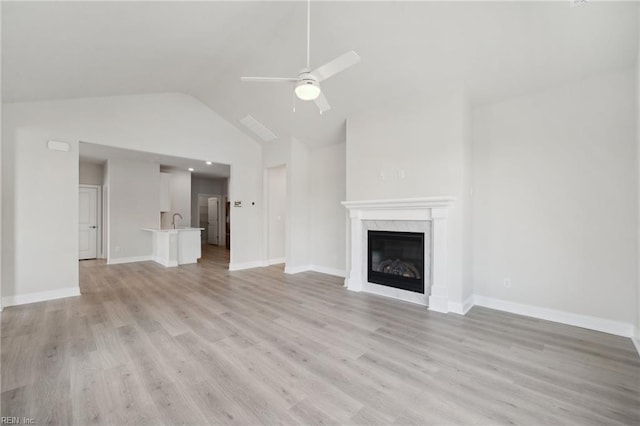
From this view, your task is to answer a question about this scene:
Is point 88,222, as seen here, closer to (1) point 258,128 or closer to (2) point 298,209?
(1) point 258,128

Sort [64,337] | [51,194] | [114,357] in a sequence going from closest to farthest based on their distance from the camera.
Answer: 1. [114,357]
2. [64,337]
3. [51,194]

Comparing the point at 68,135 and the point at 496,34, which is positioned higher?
the point at 496,34

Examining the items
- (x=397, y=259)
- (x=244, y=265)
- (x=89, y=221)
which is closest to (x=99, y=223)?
(x=89, y=221)

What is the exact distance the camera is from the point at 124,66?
11.6 feet

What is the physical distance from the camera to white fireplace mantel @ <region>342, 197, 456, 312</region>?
364cm

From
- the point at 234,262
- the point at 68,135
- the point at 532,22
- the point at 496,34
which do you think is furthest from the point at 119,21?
the point at 234,262

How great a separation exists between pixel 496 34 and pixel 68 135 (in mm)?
6102

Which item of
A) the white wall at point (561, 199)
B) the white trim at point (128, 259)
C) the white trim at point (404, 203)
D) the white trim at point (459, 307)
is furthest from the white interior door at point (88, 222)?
the white wall at point (561, 199)

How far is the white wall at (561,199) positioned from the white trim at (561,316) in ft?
0.18

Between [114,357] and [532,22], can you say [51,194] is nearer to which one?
[114,357]

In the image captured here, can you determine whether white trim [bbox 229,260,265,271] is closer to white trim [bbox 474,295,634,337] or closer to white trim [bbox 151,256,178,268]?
white trim [bbox 151,256,178,268]

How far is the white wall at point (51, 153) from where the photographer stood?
382 cm

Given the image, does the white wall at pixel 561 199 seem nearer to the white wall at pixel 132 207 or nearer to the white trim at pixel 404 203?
the white trim at pixel 404 203

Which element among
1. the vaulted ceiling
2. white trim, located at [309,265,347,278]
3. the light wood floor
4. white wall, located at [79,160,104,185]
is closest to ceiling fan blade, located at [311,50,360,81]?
the vaulted ceiling
